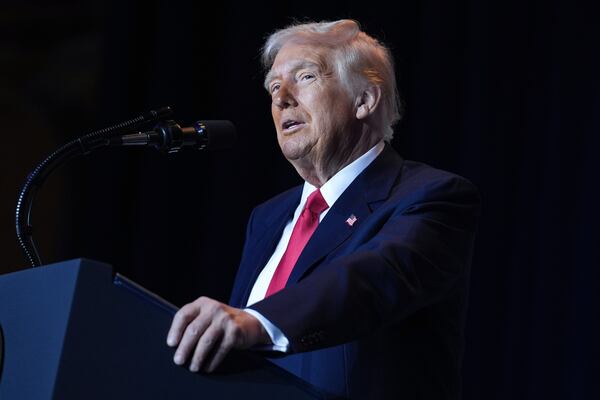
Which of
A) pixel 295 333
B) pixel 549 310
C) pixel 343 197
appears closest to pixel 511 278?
pixel 549 310

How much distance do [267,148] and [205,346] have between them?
2685 millimetres

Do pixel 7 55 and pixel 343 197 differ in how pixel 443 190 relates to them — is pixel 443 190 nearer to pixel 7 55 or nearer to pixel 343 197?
pixel 343 197

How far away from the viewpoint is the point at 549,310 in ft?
12.2

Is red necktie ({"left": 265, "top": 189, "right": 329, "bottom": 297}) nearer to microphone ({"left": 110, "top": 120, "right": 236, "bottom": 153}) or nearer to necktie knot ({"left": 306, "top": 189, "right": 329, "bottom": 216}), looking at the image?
necktie knot ({"left": 306, "top": 189, "right": 329, "bottom": 216})

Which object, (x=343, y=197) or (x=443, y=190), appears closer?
(x=443, y=190)

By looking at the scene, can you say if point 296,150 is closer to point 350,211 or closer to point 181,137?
point 350,211

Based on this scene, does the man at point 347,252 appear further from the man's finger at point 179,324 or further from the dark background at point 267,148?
the dark background at point 267,148

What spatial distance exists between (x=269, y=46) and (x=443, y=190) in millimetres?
889

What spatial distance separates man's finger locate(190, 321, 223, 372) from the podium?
2 cm

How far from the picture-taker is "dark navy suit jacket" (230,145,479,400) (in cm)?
145

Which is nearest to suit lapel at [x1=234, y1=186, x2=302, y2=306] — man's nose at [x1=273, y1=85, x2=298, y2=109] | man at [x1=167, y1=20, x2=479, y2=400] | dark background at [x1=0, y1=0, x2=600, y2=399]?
man at [x1=167, y1=20, x2=479, y2=400]

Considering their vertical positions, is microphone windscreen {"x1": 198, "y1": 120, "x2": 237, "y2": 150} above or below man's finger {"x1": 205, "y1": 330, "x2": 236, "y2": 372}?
above

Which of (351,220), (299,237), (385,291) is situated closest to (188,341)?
(385,291)

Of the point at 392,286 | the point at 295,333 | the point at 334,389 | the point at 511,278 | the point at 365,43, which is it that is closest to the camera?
the point at 295,333
